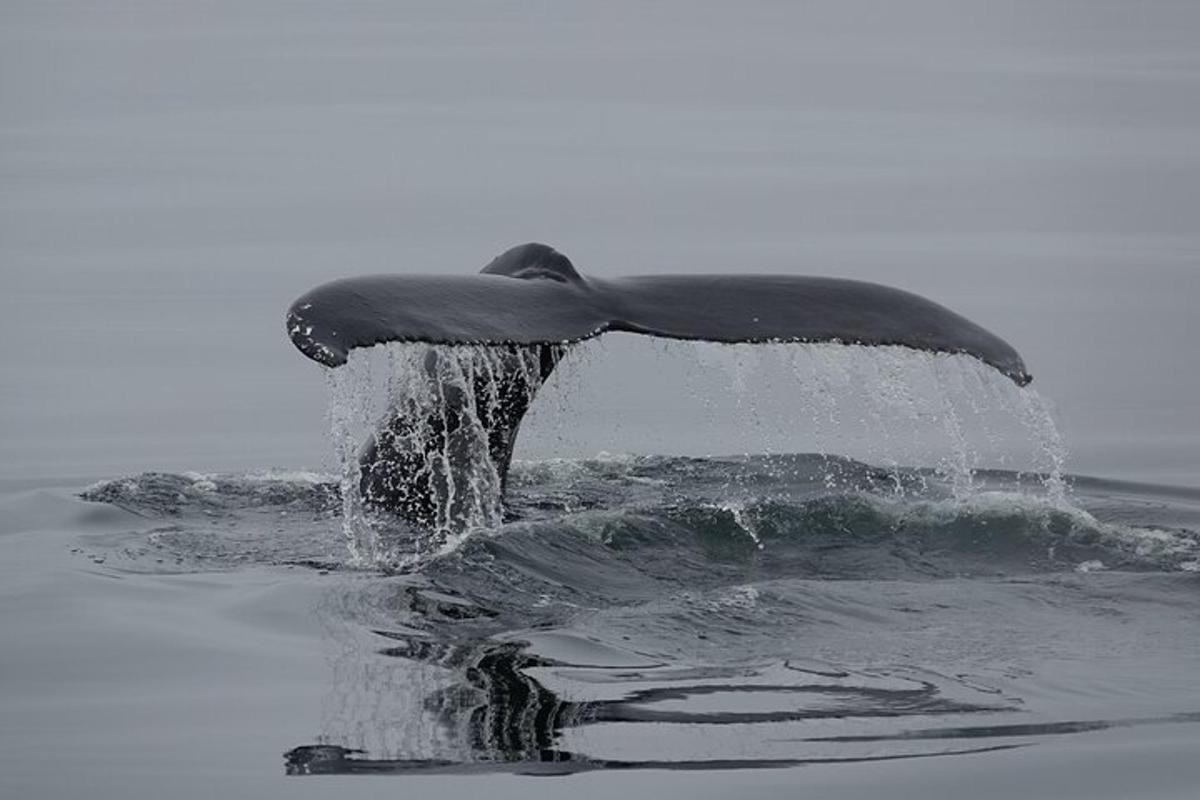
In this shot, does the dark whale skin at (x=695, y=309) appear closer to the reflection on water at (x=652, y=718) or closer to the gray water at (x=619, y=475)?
the gray water at (x=619, y=475)

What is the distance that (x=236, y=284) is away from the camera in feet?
48.6

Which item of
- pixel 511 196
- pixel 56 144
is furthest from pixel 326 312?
pixel 56 144

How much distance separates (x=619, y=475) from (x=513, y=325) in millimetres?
2822

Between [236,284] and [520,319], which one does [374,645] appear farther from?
[236,284]

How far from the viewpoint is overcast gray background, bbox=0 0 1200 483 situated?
12117 millimetres

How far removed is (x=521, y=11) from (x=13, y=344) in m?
31.6

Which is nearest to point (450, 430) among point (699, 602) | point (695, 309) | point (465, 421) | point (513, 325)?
point (465, 421)

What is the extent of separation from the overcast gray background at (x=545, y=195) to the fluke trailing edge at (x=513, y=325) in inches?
106

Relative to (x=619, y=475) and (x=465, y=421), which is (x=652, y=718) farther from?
(x=619, y=475)

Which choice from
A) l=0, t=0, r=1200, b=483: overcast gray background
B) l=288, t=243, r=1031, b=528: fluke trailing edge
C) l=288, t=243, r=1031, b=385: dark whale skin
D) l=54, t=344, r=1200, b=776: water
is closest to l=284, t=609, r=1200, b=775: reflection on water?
l=54, t=344, r=1200, b=776: water

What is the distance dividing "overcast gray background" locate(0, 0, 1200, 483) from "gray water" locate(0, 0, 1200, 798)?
0.06 m

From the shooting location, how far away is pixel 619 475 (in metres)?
9.33

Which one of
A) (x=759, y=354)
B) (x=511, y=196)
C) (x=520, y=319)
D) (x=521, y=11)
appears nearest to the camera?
(x=520, y=319)

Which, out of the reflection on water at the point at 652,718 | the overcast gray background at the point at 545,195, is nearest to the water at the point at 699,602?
the reflection on water at the point at 652,718
